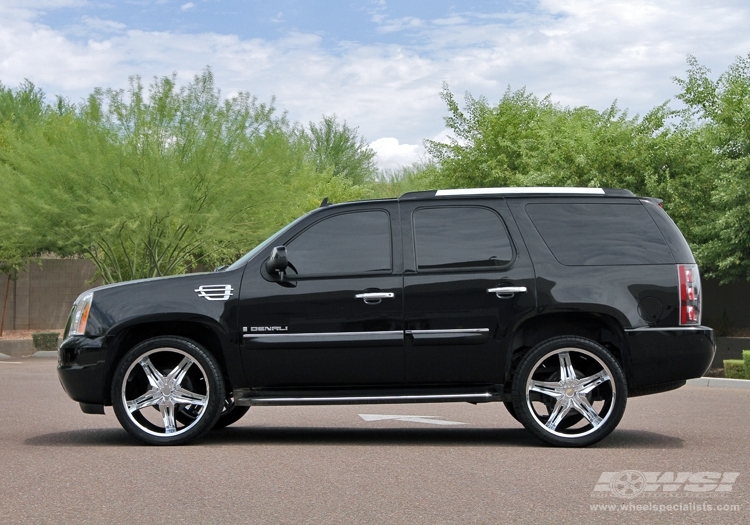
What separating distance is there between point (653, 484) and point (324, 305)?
10.3ft

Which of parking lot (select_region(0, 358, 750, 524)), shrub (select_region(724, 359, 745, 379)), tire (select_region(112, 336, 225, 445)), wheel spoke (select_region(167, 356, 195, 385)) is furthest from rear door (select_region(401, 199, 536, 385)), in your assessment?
shrub (select_region(724, 359, 745, 379))

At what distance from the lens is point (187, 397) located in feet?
30.8

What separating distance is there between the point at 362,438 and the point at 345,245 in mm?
1715

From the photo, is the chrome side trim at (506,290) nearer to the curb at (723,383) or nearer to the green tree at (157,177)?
the curb at (723,383)

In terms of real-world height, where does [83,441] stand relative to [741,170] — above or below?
below

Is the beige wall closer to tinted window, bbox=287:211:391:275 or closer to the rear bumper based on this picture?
tinted window, bbox=287:211:391:275

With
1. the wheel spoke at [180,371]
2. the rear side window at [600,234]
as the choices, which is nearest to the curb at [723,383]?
the rear side window at [600,234]

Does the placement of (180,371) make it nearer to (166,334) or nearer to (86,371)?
(166,334)

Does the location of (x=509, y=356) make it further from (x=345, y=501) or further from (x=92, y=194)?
(x=92, y=194)

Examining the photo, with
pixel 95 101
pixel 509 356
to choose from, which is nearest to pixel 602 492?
pixel 509 356

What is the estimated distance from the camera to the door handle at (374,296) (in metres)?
9.35

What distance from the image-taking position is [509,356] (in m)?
9.38

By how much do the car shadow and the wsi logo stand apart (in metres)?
1.53

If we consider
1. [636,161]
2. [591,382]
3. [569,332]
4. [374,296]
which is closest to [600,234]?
[569,332]
